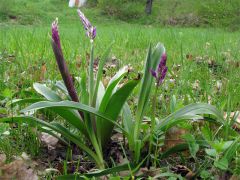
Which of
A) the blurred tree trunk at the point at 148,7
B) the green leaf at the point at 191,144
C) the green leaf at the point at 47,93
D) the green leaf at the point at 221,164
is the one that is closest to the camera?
the green leaf at the point at 221,164

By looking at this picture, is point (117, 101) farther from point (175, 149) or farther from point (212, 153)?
point (212, 153)

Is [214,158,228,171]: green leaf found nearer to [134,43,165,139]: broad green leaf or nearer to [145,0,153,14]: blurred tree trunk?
[134,43,165,139]: broad green leaf

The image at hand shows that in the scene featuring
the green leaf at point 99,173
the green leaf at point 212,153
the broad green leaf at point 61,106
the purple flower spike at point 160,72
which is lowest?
the green leaf at point 99,173

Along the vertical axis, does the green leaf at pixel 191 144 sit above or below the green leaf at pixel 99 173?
above

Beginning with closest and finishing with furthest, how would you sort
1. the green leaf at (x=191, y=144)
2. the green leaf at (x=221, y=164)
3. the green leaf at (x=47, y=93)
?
the green leaf at (x=221, y=164) → the green leaf at (x=191, y=144) → the green leaf at (x=47, y=93)

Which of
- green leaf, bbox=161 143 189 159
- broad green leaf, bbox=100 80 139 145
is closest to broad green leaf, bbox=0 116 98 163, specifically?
broad green leaf, bbox=100 80 139 145

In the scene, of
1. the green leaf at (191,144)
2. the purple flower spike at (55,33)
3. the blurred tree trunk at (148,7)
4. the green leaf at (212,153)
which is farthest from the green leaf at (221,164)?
the blurred tree trunk at (148,7)

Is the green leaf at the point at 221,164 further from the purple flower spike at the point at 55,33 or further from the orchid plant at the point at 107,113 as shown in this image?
the purple flower spike at the point at 55,33

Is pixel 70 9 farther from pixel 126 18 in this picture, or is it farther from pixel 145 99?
pixel 145 99

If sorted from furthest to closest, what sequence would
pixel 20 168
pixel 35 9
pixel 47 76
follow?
pixel 35 9
pixel 47 76
pixel 20 168

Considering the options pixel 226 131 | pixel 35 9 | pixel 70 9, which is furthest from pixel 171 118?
pixel 70 9

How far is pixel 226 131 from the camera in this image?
4.78 ft

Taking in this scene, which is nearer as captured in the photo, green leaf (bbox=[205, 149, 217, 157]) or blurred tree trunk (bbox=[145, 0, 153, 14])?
green leaf (bbox=[205, 149, 217, 157])

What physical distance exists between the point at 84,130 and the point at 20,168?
30 cm
